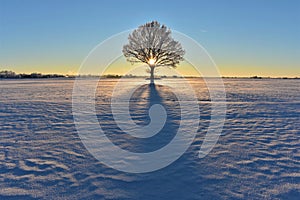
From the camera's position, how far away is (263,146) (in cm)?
482

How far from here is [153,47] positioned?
91.7 ft

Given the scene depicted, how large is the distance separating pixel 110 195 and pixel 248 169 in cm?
253

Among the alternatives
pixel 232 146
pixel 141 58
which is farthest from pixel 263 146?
pixel 141 58

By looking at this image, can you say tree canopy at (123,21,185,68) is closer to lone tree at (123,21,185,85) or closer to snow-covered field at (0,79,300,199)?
lone tree at (123,21,185,85)

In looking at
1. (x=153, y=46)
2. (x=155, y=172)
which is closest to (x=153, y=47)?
(x=153, y=46)

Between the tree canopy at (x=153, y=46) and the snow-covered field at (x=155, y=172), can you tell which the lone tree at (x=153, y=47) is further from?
the snow-covered field at (x=155, y=172)

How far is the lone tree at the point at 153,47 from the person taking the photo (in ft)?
91.4

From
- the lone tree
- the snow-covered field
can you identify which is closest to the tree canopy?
the lone tree

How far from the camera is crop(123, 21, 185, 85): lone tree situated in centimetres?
2784

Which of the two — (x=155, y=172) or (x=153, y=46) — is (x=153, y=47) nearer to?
(x=153, y=46)

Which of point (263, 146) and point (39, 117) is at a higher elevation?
point (39, 117)

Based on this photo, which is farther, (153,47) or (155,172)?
(153,47)

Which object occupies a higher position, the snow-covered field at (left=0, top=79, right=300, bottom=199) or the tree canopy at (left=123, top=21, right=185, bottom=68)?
the tree canopy at (left=123, top=21, right=185, bottom=68)

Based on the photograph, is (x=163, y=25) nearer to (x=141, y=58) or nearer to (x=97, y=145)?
(x=141, y=58)
